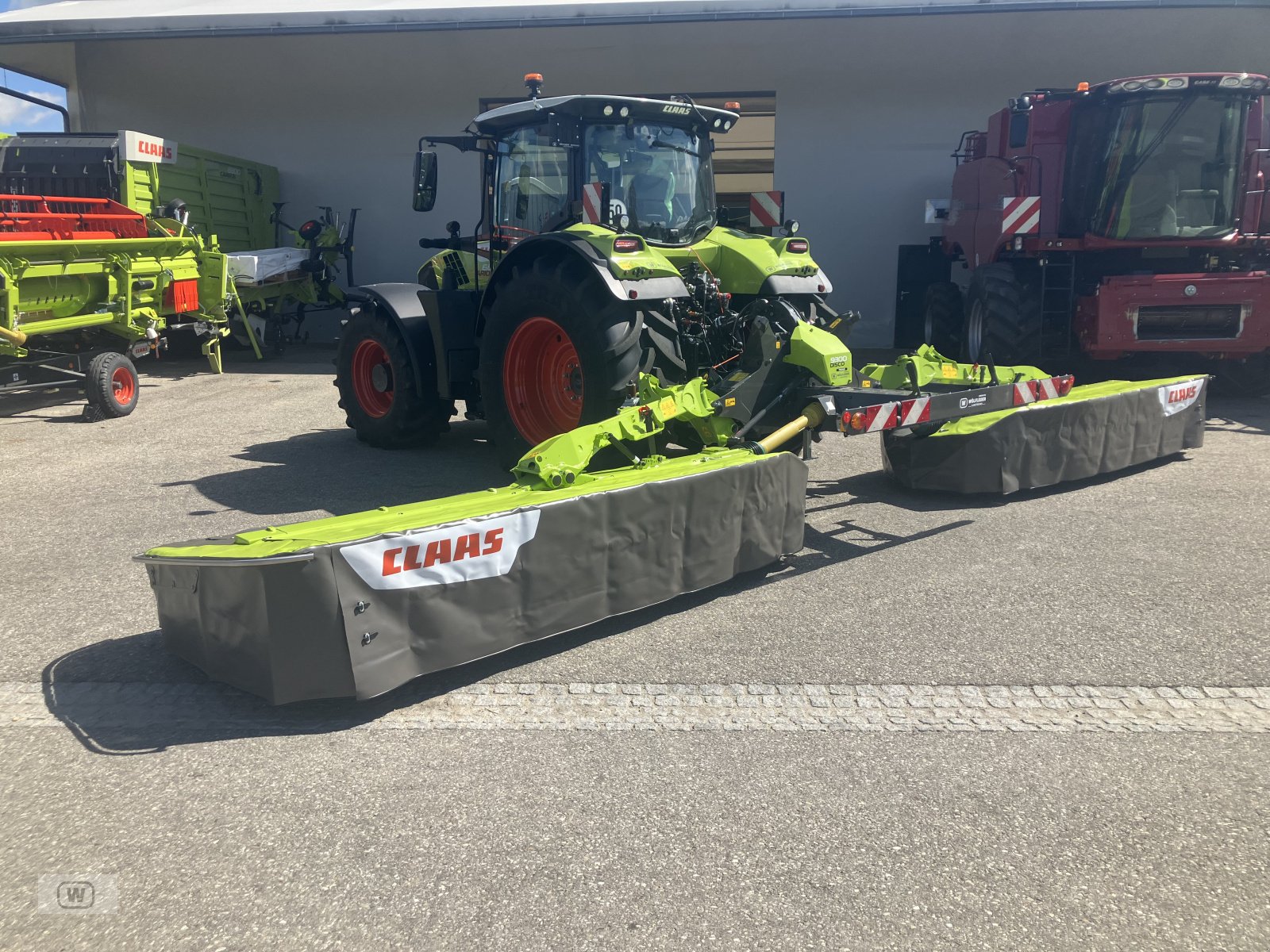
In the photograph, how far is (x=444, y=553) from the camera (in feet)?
11.5

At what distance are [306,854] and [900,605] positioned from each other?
2742 mm

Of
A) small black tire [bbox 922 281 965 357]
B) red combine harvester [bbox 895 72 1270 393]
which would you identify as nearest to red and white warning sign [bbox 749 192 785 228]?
red combine harvester [bbox 895 72 1270 393]

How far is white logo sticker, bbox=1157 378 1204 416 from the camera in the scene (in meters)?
6.75

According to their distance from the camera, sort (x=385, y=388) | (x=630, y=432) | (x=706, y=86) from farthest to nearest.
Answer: (x=706, y=86)
(x=385, y=388)
(x=630, y=432)

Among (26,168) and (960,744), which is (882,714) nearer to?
(960,744)

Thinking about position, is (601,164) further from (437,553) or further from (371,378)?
(437,553)

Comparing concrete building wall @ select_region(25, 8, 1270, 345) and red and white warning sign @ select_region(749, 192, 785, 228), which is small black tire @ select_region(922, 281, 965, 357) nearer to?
concrete building wall @ select_region(25, 8, 1270, 345)

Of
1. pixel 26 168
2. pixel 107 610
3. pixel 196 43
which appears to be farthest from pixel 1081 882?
pixel 196 43

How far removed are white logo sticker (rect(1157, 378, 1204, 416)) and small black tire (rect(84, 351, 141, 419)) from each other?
8.66 metres

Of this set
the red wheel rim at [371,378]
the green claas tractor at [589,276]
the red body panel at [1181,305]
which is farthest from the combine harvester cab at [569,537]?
the red body panel at [1181,305]

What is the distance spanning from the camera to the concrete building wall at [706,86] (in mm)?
14164

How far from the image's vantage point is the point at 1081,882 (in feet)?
8.18

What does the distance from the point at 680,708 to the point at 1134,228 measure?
8.59m

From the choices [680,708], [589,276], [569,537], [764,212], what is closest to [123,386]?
[589,276]
